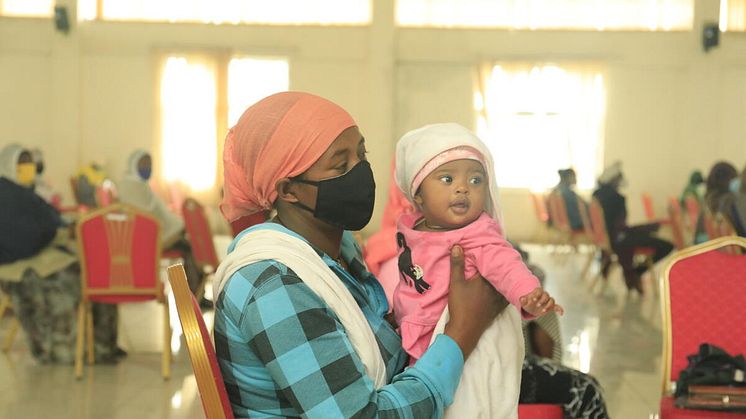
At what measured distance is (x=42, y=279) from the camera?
213 inches

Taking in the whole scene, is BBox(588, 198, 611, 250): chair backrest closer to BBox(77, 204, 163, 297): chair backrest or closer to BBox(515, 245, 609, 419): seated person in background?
BBox(77, 204, 163, 297): chair backrest

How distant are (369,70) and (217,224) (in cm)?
315

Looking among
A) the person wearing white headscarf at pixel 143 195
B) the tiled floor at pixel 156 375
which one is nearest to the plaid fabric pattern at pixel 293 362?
the tiled floor at pixel 156 375

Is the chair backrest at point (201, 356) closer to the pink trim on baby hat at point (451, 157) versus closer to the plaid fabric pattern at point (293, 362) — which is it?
the plaid fabric pattern at point (293, 362)

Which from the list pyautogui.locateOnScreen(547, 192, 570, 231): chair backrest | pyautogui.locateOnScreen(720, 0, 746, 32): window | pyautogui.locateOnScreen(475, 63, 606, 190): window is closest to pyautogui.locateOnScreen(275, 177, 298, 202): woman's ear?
pyautogui.locateOnScreen(547, 192, 570, 231): chair backrest

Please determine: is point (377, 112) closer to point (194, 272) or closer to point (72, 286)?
point (194, 272)

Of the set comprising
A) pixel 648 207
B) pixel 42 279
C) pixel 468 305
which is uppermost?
pixel 468 305

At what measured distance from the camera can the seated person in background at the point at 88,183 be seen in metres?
12.9

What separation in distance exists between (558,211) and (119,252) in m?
7.66

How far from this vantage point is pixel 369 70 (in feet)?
48.1

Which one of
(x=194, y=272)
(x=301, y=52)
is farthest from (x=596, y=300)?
(x=301, y=52)

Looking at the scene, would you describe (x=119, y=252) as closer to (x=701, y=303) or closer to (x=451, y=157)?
(x=701, y=303)

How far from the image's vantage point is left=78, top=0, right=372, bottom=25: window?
15344mm

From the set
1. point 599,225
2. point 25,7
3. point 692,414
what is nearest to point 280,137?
point 692,414
